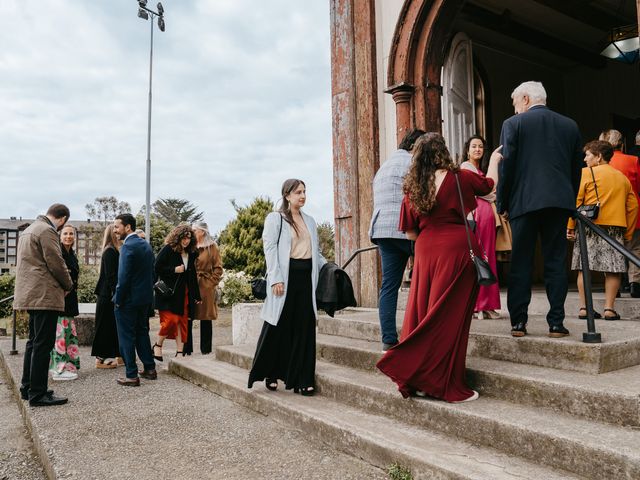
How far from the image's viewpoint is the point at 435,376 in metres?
3.54

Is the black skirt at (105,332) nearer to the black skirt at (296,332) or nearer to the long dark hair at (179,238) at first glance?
the long dark hair at (179,238)

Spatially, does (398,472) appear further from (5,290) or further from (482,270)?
(5,290)

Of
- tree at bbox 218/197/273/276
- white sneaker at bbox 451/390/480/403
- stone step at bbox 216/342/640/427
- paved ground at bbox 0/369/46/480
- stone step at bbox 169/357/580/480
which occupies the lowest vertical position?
paved ground at bbox 0/369/46/480

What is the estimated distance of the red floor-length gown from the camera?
354 centimetres

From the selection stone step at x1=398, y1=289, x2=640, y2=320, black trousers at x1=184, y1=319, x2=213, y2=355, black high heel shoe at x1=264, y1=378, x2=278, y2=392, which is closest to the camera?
black high heel shoe at x1=264, y1=378, x2=278, y2=392

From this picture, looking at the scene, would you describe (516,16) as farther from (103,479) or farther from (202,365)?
(103,479)

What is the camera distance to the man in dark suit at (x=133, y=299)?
590 centimetres

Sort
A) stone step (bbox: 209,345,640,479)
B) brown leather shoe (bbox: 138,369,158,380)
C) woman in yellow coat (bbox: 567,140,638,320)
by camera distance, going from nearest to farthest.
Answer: stone step (bbox: 209,345,640,479)
woman in yellow coat (bbox: 567,140,638,320)
brown leather shoe (bbox: 138,369,158,380)

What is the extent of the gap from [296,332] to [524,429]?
2018 mm

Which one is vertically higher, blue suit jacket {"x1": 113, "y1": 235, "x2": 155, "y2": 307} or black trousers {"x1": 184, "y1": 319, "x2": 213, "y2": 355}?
blue suit jacket {"x1": 113, "y1": 235, "x2": 155, "y2": 307}

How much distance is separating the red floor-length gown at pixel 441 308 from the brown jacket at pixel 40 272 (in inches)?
126

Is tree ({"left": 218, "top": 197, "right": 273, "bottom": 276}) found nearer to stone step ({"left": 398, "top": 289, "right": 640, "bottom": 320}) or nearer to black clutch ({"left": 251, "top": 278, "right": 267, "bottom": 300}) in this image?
stone step ({"left": 398, "top": 289, "right": 640, "bottom": 320})

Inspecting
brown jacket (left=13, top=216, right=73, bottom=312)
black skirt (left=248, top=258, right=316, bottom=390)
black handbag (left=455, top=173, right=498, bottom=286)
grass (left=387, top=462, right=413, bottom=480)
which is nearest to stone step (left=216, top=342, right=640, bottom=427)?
black handbag (left=455, top=173, right=498, bottom=286)

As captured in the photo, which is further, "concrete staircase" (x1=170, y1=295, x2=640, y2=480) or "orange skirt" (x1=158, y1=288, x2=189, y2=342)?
"orange skirt" (x1=158, y1=288, x2=189, y2=342)
